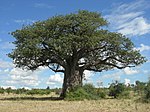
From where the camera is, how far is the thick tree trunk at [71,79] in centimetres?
4056

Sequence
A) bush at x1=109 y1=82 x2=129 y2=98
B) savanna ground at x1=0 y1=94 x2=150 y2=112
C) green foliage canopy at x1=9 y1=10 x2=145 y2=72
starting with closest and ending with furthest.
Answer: savanna ground at x1=0 y1=94 x2=150 y2=112 → green foliage canopy at x1=9 y1=10 x2=145 y2=72 → bush at x1=109 y1=82 x2=129 y2=98

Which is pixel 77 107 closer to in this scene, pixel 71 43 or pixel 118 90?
pixel 71 43

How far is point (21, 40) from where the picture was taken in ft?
126

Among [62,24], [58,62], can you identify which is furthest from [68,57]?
[62,24]

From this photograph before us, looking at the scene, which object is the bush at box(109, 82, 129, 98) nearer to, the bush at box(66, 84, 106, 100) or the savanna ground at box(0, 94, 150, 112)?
the bush at box(66, 84, 106, 100)

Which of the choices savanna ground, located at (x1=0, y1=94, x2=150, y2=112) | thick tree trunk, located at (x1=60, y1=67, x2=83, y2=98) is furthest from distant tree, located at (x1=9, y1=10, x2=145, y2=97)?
savanna ground, located at (x1=0, y1=94, x2=150, y2=112)

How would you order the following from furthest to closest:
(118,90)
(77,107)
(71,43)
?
(118,90) < (71,43) < (77,107)

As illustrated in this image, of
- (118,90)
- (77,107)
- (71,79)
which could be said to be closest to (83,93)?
(71,79)

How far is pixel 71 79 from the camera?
40750 mm

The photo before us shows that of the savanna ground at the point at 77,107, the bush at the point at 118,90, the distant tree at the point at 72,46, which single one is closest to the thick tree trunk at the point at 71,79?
the distant tree at the point at 72,46

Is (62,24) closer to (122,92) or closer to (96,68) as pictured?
(96,68)

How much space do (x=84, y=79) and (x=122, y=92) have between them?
4896mm

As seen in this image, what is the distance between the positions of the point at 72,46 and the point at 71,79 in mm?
5014

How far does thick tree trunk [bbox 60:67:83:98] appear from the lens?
133ft
